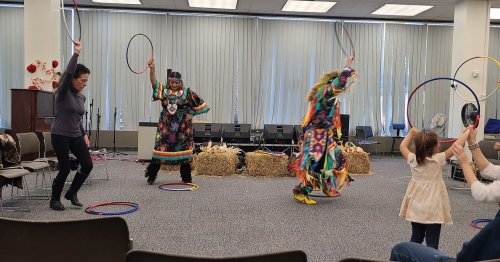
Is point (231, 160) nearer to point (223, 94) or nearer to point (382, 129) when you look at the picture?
point (223, 94)

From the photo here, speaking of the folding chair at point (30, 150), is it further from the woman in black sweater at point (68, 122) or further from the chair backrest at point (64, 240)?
the chair backrest at point (64, 240)

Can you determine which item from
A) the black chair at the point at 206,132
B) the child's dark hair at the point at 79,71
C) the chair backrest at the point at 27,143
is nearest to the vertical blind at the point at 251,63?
the black chair at the point at 206,132

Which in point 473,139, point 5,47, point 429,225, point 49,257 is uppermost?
point 5,47

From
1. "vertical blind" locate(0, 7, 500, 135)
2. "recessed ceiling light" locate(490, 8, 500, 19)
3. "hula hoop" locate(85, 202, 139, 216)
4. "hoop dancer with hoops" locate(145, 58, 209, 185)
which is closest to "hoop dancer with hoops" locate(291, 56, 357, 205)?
"hoop dancer with hoops" locate(145, 58, 209, 185)

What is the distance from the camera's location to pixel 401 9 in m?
10.4

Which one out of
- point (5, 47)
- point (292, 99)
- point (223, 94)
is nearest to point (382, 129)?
point (292, 99)

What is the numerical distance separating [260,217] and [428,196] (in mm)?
2000

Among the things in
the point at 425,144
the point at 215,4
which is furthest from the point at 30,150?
the point at 215,4

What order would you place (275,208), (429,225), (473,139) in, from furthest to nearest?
(275,208) < (429,225) < (473,139)

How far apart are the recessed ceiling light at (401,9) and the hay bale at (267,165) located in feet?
17.5

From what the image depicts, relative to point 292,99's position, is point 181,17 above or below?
above

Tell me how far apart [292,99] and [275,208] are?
22.1 ft

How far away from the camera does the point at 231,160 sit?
751 centimetres

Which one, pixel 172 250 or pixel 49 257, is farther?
pixel 172 250
